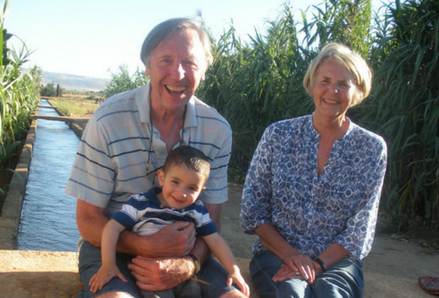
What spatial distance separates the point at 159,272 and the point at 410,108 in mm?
3714

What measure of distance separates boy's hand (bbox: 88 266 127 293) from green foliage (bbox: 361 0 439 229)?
11.4 ft

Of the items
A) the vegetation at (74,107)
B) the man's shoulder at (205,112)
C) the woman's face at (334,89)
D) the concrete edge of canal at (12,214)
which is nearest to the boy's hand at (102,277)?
the man's shoulder at (205,112)

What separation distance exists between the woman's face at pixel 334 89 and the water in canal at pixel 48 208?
2.46m

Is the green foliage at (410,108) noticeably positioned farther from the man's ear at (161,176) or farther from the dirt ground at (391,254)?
the man's ear at (161,176)

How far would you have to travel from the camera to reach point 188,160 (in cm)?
203

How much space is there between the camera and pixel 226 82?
24.0 ft

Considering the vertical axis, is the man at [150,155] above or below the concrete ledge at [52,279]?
above

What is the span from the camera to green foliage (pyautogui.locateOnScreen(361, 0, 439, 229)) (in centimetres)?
472

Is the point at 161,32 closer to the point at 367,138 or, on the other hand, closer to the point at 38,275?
the point at 367,138

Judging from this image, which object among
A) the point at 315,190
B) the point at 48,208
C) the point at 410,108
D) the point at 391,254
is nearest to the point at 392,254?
the point at 391,254

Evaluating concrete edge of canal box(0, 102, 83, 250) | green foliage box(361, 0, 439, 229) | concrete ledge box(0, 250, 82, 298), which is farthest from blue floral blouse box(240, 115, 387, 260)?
green foliage box(361, 0, 439, 229)

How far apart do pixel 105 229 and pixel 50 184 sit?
4.33 metres

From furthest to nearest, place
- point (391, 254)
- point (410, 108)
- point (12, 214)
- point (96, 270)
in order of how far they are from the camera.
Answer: point (410, 108) < point (391, 254) < point (12, 214) < point (96, 270)

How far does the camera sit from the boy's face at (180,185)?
2020mm
